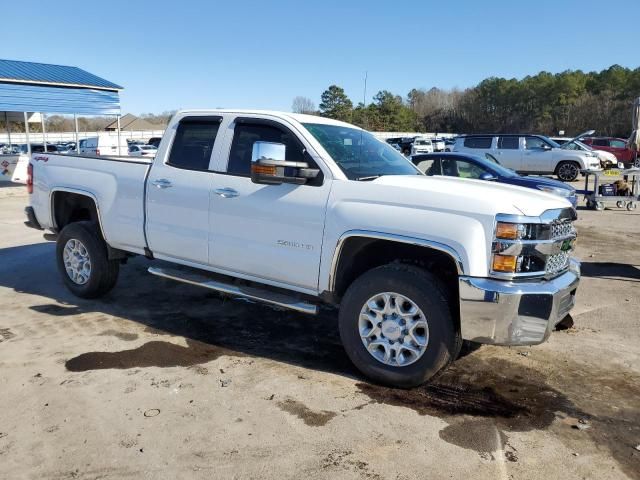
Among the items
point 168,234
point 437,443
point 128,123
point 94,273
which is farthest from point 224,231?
point 128,123

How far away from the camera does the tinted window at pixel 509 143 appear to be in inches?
876

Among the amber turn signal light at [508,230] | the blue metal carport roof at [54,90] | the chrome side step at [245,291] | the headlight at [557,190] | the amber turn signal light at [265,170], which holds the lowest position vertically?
the chrome side step at [245,291]

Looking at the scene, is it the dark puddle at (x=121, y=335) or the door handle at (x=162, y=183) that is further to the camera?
the door handle at (x=162, y=183)

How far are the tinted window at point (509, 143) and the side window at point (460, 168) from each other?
39.3 feet

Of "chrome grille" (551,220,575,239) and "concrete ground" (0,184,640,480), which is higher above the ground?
"chrome grille" (551,220,575,239)

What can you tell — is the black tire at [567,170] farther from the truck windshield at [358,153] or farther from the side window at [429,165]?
the truck windshield at [358,153]

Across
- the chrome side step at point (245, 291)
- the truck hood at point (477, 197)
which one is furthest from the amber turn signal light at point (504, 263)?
the chrome side step at point (245, 291)

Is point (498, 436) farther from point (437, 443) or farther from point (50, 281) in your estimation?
point (50, 281)

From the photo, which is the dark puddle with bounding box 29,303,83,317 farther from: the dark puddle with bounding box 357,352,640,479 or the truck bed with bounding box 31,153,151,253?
the dark puddle with bounding box 357,352,640,479

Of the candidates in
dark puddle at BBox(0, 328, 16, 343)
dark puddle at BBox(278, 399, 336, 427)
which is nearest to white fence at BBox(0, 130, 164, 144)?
dark puddle at BBox(0, 328, 16, 343)

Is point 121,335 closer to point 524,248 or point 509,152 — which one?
point 524,248

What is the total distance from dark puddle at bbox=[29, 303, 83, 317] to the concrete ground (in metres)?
0.02

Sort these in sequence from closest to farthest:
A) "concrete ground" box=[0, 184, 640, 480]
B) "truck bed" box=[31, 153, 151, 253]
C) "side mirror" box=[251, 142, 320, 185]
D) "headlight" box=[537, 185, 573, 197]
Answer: "concrete ground" box=[0, 184, 640, 480] → "side mirror" box=[251, 142, 320, 185] → "truck bed" box=[31, 153, 151, 253] → "headlight" box=[537, 185, 573, 197]

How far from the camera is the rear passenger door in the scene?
22.2 metres
